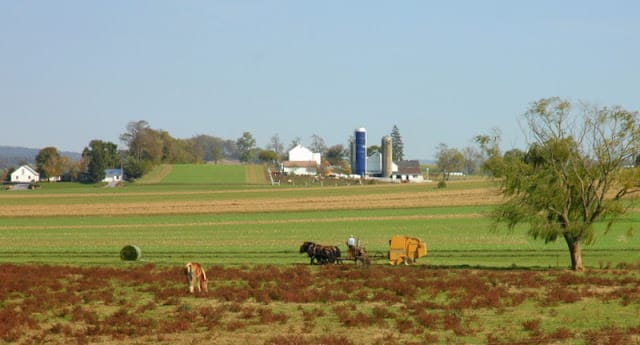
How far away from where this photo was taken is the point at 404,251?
46.2 metres

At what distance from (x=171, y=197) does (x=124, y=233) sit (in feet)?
184

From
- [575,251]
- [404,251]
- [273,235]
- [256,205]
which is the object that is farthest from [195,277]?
[256,205]

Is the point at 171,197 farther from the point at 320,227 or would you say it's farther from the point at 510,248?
the point at 510,248

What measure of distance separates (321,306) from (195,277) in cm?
569

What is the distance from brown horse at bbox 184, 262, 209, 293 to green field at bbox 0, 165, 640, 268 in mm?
12876

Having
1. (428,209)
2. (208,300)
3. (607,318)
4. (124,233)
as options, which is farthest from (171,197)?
(607,318)

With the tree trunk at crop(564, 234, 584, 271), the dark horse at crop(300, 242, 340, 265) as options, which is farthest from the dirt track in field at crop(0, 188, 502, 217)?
the tree trunk at crop(564, 234, 584, 271)

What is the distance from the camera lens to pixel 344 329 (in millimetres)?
26578

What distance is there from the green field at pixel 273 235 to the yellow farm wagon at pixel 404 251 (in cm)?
104

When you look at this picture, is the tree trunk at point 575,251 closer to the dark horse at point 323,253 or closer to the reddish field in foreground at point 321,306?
the reddish field in foreground at point 321,306

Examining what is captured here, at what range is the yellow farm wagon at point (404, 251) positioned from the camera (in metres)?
46.2

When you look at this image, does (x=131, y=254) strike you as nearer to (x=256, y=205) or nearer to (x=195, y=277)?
(x=195, y=277)

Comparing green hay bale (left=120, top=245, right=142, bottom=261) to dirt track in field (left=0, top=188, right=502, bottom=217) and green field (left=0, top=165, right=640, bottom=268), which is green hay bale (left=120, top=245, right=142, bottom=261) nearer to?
green field (left=0, top=165, right=640, bottom=268)

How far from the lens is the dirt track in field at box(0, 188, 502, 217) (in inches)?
3812
